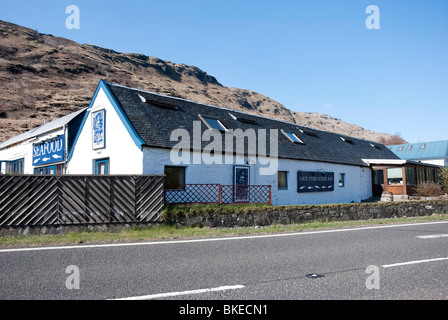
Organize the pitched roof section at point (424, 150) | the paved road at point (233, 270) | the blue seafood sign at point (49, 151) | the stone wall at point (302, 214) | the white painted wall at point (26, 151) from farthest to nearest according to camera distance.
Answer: the pitched roof section at point (424, 150), the white painted wall at point (26, 151), the blue seafood sign at point (49, 151), the stone wall at point (302, 214), the paved road at point (233, 270)

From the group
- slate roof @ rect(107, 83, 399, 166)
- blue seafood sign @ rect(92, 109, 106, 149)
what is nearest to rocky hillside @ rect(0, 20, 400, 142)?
blue seafood sign @ rect(92, 109, 106, 149)

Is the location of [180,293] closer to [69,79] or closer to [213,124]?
[213,124]

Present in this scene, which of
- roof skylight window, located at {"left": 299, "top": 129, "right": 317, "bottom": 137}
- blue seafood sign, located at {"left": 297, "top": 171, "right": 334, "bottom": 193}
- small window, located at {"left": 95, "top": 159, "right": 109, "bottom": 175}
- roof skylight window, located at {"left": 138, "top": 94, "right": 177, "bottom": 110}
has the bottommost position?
blue seafood sign, located at {"left": 297, "top": 171, "right": 334, "bottom": 193}

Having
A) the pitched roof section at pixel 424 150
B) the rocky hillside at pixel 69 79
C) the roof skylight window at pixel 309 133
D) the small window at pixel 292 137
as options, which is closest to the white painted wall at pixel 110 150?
the small window at pixel 292 137

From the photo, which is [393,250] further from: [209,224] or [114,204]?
[114,204]

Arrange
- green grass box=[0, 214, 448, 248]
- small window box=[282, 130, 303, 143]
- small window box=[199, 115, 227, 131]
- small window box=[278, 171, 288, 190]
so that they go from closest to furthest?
green grass box=[0, 214, 448, 248] < small window box=[199, 115, 227, 131] < small window box=[278, 171, 288, 190] < small window box=[282, 130, 303, 143]

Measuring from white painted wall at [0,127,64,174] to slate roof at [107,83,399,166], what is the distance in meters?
7.27

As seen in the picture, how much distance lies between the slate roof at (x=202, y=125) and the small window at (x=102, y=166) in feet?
9.88

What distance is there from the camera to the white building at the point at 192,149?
15414 mm

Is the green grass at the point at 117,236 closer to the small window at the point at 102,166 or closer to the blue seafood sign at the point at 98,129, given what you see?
the small window at the point at 102,166

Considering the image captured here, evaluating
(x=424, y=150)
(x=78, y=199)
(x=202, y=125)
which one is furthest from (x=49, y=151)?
(x=424, y=150)

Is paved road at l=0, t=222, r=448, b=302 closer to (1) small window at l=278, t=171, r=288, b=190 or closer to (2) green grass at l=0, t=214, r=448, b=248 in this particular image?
(2) green grass at l=0, t=214, r=448, b=248

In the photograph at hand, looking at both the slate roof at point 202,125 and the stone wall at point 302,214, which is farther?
the slate roof at point 202,125

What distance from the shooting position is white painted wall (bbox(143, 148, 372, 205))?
14.9m
